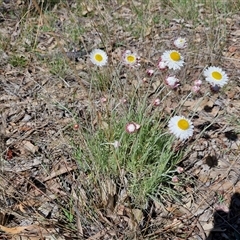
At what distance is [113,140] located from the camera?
1948 millimetres

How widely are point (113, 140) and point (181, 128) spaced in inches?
17.0

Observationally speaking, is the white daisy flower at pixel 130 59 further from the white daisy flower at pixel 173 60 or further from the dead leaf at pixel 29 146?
the dead leaf at pixel 29 146

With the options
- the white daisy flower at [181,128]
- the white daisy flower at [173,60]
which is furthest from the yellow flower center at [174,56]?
the white daisy flower at [181,128]

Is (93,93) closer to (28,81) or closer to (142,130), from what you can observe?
(28,81)

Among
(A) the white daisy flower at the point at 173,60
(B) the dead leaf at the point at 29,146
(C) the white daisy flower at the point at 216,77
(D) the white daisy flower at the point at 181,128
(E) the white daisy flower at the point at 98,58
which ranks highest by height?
(A) the white daisy flower at the point at 173,60

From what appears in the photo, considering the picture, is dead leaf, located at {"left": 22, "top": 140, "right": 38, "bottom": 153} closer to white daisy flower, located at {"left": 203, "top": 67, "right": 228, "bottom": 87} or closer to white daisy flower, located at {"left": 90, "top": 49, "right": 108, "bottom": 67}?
white daisy flower, located at {"left": 90, "top": 49, "right": 108, "bottom": 67}

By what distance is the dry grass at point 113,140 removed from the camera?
5.94 ft

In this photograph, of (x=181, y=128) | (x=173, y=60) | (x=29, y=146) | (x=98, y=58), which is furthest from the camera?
(x=29, y=146)

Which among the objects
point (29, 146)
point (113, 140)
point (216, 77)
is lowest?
point (29, 146)

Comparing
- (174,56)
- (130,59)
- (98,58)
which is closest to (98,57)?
(98,58)

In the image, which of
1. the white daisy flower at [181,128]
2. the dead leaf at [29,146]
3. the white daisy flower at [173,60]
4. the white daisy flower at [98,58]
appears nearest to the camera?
the white daisy flower at [181,128]

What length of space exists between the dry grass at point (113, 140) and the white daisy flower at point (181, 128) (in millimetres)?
137

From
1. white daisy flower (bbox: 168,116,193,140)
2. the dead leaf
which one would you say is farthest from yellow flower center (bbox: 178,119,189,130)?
the dead leaf

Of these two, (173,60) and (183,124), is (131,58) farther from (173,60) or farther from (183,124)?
(183,124)
